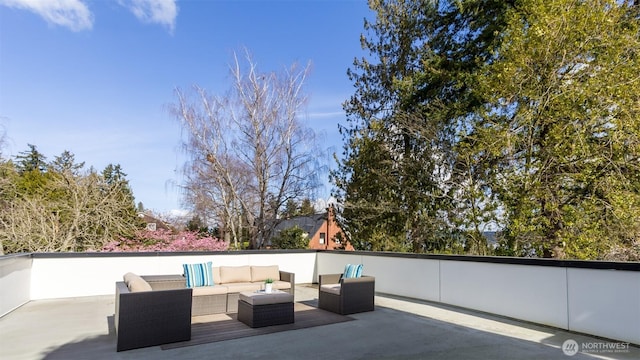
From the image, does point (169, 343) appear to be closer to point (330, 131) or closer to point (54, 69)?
point (54, 69)

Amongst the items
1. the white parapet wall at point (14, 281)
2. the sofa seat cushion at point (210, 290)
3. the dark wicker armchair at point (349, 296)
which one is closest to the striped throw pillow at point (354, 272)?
the dark wicker armchair at point (349, 296)

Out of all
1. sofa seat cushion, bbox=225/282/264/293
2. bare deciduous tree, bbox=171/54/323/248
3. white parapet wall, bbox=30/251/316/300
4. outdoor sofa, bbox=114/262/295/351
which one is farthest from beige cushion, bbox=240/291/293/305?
bare deciduous tree, bbox=171/54/323/248

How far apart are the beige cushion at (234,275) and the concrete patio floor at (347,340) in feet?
5.95

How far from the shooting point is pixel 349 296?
18.7 feet

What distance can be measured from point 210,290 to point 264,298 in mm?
1201

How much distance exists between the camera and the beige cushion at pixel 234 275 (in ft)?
21.3

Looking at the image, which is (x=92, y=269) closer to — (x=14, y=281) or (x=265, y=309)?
(x=14, y=281)

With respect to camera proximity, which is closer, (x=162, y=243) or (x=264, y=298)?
(x=264, y=298)

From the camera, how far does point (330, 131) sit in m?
12.3

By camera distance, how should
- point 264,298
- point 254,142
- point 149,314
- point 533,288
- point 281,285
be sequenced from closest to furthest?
point 149,314, point 264,298, point 533,288, point 281,285, point 254,142

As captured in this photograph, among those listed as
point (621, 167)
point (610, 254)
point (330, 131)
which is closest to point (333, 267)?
point (330, 131)

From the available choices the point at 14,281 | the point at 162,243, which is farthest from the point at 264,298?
the point at 162,243

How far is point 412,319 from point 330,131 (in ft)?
26.2

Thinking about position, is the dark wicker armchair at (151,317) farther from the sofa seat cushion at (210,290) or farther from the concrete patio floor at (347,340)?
the sofa seat cushion at (210,290)
